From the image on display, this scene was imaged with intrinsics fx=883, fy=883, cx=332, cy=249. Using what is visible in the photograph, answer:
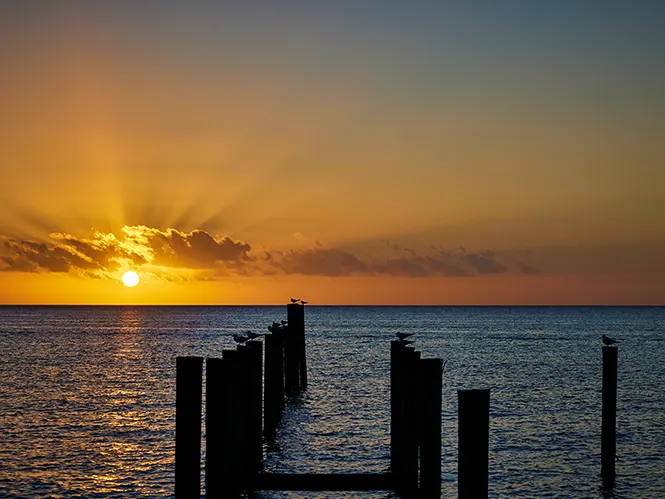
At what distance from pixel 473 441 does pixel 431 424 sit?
7.79 feet

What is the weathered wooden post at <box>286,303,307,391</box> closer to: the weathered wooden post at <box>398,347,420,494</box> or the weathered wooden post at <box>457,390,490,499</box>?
the weathered wooden post at <box>398,347,420,494</box>

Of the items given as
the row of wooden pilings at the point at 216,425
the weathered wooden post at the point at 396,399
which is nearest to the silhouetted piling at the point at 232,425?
the row of wooden pilings at the point at 216,425

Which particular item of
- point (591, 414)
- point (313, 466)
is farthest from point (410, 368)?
point (591, 414)

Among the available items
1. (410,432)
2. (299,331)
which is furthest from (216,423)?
(299,331)

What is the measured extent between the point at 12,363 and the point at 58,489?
39.1 metres

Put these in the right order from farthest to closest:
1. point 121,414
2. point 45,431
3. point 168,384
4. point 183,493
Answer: point 168,384 → point 121,414 → point 45,431 → point 183,493

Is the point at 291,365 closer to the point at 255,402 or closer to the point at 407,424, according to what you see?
the point at 255,402

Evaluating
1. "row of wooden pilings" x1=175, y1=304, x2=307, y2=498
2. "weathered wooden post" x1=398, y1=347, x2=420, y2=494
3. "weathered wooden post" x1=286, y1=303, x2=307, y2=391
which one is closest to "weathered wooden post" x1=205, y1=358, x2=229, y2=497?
"row of wooden pilings" x1=175, y1=304, x2=307, y2=498

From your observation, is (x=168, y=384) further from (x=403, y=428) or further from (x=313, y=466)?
(x=403, y=428)

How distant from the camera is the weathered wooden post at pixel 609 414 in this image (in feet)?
61.9

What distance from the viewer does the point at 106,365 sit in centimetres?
5519

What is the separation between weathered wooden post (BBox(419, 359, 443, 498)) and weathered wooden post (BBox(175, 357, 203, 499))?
3.80m

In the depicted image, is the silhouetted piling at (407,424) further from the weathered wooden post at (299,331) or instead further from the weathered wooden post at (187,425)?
the weathered wooden post at (299,331)

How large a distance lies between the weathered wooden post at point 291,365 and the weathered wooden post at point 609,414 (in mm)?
16283
